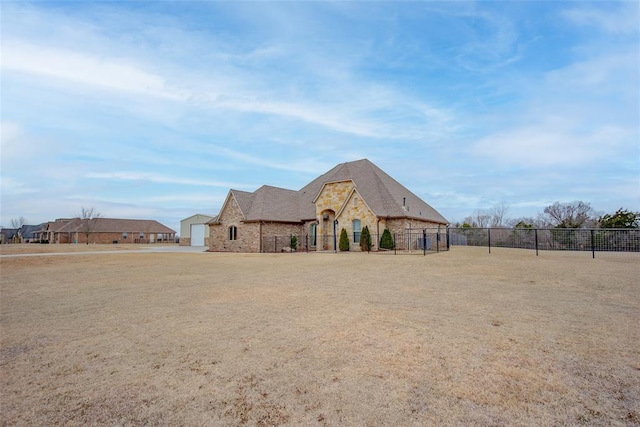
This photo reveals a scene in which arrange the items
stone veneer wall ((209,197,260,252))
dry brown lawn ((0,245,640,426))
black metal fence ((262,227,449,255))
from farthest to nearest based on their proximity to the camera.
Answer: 1. stone veneer wall ((209,197,260,252))
2. black metal fence ((262,227,449,255))
3. dry brown lawn ((0,245,640,426))

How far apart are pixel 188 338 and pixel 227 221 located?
27350mm

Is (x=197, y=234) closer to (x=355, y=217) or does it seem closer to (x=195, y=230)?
(x=195, y=230)

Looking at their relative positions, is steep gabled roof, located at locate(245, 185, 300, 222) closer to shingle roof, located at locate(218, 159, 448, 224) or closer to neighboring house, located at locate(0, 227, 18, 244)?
shingle roof, located at locate(218, 159, 448, 224)

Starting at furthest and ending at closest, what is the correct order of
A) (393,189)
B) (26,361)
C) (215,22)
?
(393,189) < (215,22) < (26,361)

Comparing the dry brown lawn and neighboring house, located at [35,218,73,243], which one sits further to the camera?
neighboring house, located at [35,218,73,243]

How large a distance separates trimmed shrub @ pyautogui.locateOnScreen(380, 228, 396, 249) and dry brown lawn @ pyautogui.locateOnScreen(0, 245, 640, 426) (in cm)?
1697

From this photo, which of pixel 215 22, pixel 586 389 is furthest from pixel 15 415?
pixel 215 22

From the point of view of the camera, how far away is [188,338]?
543 cm

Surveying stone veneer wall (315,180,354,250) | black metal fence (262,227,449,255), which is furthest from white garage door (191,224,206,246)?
stone veneer wall (315,180,354,250)

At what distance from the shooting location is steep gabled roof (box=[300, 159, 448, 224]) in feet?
90.2

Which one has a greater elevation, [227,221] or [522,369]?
[227,221]

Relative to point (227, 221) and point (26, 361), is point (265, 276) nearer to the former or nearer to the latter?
point (26, 361)

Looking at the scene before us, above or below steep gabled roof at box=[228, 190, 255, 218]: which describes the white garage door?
below

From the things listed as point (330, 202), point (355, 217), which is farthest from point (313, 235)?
point (355, 217)
